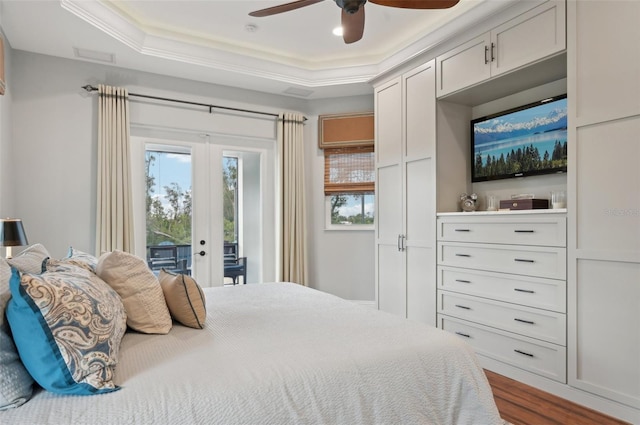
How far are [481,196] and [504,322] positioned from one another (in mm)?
1196

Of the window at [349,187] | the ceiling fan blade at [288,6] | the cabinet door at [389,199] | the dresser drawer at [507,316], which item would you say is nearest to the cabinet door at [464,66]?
the cabinet door at [389,199]

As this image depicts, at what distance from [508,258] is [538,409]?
1.01 meters

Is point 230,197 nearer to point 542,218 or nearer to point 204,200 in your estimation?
point 204,200

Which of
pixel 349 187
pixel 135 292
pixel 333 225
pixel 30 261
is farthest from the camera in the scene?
pixel 333 225

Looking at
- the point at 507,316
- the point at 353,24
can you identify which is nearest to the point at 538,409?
the point at 507,316

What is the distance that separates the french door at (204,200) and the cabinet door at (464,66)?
2.15m

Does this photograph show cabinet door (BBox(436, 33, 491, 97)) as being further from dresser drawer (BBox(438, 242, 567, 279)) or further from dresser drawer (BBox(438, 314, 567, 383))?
dresser drawer (BBox(438, 314, 567, 383))

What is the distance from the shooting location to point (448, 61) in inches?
132

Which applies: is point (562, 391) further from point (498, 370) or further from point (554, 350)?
point (498, 370)

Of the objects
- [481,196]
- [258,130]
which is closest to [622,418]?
[481,196]

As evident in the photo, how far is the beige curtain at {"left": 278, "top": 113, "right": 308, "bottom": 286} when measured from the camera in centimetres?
457

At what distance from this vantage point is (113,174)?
3.62 meters

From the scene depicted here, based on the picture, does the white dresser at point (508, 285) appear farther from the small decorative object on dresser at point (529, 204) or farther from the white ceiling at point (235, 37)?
the white ceiling at point (235, 37)

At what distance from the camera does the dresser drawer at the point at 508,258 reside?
2.58 m
